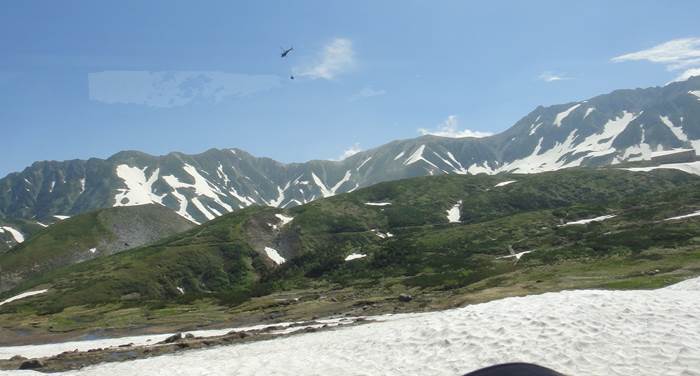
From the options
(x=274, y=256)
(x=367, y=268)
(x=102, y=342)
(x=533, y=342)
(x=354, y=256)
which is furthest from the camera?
(x=274, y=256)

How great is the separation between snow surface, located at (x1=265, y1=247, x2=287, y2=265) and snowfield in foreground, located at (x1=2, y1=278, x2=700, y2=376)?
5751 inches

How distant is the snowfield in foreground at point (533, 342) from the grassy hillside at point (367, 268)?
1133 inches

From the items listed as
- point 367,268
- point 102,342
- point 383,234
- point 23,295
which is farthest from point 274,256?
point 102,342

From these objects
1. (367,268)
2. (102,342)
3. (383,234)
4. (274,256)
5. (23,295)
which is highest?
(23,295)

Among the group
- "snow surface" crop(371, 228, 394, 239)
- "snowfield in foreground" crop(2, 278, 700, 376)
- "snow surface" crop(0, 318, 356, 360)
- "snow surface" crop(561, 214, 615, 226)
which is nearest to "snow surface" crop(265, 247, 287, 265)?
"snow surface" crop(371, 228, 394, 239)

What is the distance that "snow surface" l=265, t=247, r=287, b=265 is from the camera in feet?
585

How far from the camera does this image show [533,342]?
23.8m

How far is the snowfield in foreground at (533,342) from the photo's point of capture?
21281 mm

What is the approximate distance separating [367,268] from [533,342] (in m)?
120

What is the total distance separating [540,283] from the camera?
68562 millimetres

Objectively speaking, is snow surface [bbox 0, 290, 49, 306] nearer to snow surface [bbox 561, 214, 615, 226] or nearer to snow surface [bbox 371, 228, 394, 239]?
snow surface [bbox 371, 228, 394, 239]

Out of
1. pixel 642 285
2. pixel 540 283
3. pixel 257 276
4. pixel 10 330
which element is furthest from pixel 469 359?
pixel 257 276

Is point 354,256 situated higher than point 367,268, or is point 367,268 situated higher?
point 354,256

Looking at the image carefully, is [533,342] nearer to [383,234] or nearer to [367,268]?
[367,268]
